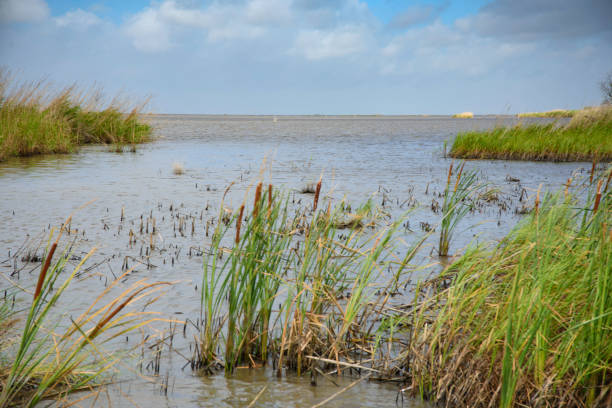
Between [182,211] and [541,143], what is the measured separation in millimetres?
14305

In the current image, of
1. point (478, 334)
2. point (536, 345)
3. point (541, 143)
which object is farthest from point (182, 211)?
point (541, 143)

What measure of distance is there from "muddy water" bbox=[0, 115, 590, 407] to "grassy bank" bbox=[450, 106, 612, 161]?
2.50ft

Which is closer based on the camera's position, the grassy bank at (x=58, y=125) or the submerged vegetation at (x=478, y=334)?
the submerged vegetation at (x=478, y=334)

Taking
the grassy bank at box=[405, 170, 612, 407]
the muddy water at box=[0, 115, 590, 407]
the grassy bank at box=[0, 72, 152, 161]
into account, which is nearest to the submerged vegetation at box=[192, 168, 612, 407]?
the grassy bank at box=[405, 170, 612, 407]

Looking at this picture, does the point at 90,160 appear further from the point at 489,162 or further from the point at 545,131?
the point at 545,131

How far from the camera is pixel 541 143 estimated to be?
18703mm

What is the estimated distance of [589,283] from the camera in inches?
111

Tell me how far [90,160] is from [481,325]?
16367mm

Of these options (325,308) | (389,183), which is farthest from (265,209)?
(389,183)

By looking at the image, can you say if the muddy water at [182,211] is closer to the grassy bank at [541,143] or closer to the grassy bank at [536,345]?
the grassy bank at [536,345]

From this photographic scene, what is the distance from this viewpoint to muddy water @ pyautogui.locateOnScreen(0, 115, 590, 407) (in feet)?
10.7

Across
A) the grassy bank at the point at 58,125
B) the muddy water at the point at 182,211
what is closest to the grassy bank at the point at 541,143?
the muddy water at the point at 182,211

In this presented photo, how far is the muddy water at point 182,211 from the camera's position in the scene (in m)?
3.27

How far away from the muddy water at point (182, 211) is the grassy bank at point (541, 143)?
0.76 metres
